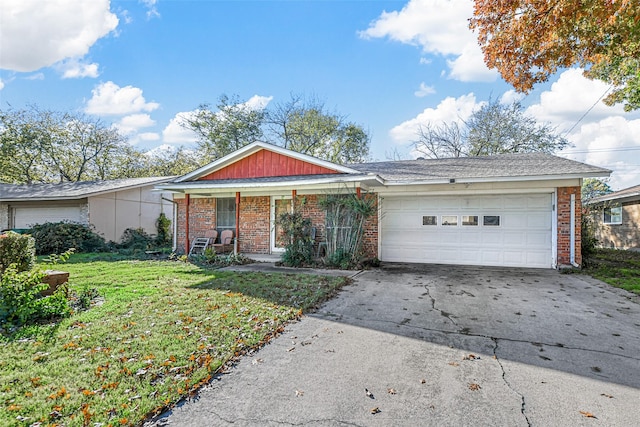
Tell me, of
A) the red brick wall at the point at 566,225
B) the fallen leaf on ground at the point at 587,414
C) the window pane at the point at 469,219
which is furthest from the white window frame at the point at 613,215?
the fallen leaf on ground at the point at 587,414

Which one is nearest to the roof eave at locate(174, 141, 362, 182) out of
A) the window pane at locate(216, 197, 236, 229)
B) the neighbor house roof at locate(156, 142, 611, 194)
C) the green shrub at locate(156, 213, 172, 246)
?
the neighbor house roof at locate(156, 142, 611, 194)

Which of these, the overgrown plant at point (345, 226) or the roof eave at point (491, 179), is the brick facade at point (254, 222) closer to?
the overgrown plant at point (345, 226)

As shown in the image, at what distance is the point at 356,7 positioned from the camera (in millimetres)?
11086

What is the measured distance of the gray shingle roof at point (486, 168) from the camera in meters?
8.57

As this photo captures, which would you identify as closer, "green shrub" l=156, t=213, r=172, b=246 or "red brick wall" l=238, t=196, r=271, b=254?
"red brick wall" l=238, t=196, r=271, b=254

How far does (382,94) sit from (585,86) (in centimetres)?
879

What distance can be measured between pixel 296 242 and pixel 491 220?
5.76 metres

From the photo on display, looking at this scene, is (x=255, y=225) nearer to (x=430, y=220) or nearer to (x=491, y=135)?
(x=430, y=220)

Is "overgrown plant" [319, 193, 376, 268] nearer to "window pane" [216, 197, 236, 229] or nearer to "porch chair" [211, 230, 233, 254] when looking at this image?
"porch chair" [211, 230, 233, 254]

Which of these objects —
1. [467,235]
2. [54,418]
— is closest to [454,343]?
[54,418]

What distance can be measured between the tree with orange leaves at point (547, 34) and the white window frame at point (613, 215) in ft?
40.7

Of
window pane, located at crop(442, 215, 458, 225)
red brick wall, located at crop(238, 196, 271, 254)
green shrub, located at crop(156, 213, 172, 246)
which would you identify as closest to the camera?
window pane, located at crop(442, 215, 458, 225)

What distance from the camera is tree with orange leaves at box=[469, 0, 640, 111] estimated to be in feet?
20.4

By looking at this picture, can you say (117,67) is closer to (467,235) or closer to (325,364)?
(467,235)
